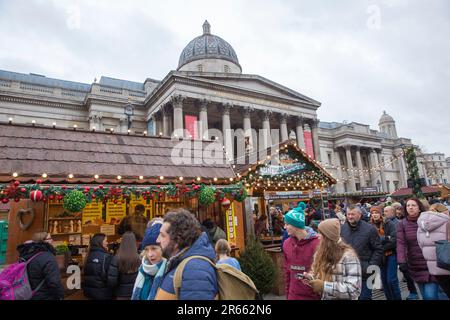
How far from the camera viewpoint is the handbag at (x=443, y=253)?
133 inches

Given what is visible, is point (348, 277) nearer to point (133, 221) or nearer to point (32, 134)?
point (133, 221)

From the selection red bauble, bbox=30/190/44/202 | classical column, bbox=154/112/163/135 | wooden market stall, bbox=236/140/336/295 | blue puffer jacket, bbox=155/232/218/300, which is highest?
classical column, bbox=154/112/163/135

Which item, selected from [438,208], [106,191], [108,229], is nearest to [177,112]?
[108,229]

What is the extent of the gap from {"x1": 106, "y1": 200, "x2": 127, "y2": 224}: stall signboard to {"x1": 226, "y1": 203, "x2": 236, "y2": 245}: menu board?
368cm

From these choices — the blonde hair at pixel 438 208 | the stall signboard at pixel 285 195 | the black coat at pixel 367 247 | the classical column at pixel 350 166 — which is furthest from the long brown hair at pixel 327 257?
the classical column at pixel 350 166

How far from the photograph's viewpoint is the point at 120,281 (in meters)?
3.87

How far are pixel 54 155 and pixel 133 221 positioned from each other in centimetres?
248

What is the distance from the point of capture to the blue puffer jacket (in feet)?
6.02

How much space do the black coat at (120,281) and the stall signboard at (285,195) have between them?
7564 millimetres

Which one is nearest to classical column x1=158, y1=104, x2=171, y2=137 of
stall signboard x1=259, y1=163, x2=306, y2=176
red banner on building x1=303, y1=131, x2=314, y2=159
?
red banner on building x1=303, y1=131, x2=314, y2=159

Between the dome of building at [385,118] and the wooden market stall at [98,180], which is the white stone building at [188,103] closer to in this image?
the wooden market stall at [98,180]

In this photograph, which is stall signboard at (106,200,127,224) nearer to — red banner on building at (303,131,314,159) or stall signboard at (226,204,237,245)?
stall signboard at (226,204,237,245)

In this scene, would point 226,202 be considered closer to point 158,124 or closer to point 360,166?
point 158,124

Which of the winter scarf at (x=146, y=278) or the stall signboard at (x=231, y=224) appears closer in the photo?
the winter scarf at (x=146, y=278)
